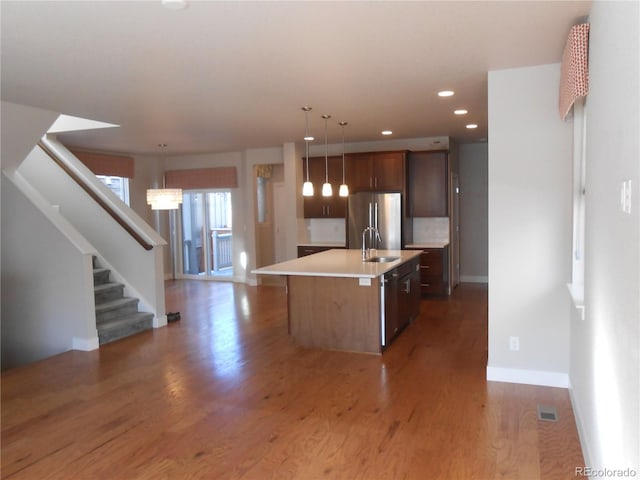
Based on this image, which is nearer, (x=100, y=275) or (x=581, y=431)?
(x=581, y=431)

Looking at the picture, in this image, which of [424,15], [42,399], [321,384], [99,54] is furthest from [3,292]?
[424,15]

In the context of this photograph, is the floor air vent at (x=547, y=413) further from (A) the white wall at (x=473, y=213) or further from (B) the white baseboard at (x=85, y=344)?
(A) the white wall at (x=473, y=213)

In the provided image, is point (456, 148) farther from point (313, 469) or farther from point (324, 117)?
point (313, 469)

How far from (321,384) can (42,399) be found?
7.12ft

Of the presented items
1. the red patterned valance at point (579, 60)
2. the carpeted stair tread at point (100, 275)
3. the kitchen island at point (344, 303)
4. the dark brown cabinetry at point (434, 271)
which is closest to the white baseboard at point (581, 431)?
the kitchen island at point (344, 303)

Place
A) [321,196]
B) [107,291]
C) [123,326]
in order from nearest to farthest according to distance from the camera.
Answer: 1. [123,326]
2. [107,291]
3. [321,196]

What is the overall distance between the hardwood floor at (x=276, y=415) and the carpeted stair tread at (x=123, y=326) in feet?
0.69

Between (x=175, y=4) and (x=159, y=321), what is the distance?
14.6ft

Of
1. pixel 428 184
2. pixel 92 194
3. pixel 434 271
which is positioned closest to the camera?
pixel 92 194

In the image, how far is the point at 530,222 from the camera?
379cm

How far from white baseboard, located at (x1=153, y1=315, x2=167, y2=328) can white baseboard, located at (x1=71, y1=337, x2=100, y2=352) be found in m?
0.91

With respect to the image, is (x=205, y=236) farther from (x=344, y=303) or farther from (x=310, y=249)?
(x=344, y=303)

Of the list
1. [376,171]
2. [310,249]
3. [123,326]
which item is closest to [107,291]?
[123,326]

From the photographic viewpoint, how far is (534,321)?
12.6 ft
